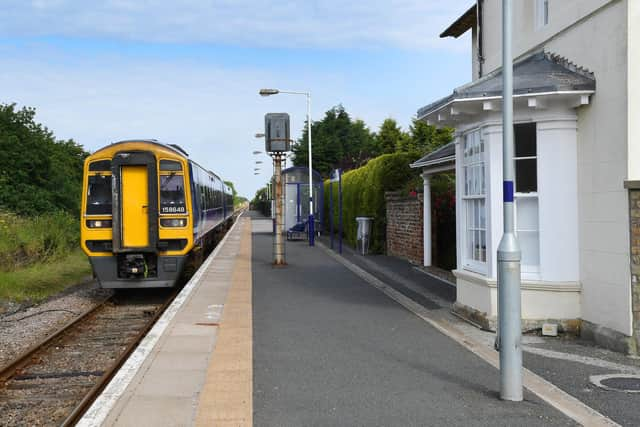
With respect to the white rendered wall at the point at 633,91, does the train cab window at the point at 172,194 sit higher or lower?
lower

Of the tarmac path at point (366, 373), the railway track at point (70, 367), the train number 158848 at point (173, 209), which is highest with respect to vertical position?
the train number 158848 at point (173, 209)

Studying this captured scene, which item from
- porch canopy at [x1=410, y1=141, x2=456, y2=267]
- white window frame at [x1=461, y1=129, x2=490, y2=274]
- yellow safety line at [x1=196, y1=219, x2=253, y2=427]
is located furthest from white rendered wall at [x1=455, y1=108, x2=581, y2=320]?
porch canopy at [x1=410, y1=141, x2=456, y2=267]

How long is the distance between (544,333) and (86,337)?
21.4 ft

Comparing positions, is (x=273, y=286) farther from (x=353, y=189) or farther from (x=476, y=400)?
(x=353, y=189)

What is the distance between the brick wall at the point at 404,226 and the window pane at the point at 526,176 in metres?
7.72

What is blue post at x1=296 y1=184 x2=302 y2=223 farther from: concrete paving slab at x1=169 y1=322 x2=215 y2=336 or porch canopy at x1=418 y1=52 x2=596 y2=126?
concrete paving slab at x1=169 y1=322 x2=215 y2=336

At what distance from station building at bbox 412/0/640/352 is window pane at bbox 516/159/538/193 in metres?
0.01

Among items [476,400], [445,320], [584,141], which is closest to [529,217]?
[584,141]

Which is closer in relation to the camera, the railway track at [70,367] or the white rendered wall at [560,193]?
the railway track at [70,367]

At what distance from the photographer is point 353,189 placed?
80.0ft

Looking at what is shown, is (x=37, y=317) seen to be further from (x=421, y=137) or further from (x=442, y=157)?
(x=421, y=137)

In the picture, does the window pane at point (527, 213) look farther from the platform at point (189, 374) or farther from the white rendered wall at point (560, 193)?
the platform at point (189, 374)

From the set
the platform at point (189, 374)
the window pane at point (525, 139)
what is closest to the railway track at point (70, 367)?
the platform at point (189, 374)

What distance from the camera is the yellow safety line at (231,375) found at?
547cm
